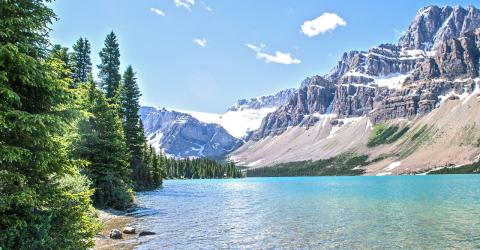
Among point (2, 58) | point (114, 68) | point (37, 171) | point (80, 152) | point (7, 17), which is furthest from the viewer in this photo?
point (114, 68)

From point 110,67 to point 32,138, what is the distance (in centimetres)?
7394

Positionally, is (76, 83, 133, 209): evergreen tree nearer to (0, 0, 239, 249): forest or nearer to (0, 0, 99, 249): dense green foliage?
(0, 0, 239, 249): forest

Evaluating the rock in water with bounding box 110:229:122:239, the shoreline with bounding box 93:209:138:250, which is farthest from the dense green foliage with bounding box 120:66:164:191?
the rock in water with bounding box 110:229:122:239

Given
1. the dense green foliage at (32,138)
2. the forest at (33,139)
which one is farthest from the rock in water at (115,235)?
the dense green foliage at (32,138)

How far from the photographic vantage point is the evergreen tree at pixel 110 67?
→ 8562 centimetres

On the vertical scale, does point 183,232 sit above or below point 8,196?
below

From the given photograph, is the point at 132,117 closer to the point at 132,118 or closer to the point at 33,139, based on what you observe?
the point at 132,118

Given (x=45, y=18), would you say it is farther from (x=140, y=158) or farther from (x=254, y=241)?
(x=140, y=158)

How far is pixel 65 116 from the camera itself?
1673 centimetres

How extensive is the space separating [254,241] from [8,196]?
25.8 m

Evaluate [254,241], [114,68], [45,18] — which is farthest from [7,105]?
[114,68]

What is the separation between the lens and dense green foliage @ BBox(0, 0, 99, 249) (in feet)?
47.1

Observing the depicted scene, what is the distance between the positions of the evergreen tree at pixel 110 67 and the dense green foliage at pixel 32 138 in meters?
71.1

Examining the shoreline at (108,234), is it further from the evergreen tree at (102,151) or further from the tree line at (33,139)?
the tree line at (33,139)
